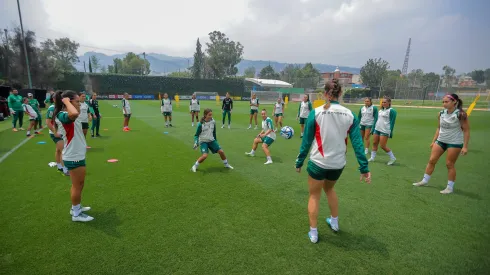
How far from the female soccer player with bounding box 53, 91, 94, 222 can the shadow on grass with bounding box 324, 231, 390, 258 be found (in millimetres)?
4117

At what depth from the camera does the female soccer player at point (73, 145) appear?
391cm

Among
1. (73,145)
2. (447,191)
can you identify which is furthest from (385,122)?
(73,145)

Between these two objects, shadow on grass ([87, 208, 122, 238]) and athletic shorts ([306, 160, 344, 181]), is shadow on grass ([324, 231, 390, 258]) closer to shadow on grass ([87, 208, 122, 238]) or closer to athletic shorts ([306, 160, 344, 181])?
athletic shorts ([306, 160, 344, 181])

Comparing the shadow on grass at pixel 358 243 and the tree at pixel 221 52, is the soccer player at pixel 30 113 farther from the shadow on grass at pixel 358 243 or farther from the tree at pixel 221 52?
the tree at pixel 221 52

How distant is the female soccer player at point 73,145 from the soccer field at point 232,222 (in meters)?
0.37

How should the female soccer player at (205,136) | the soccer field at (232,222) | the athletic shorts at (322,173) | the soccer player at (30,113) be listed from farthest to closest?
the soccer player at (30,113), the female soccer player at (205,136), the athletic shorts at (322,173), the soccer field at (232,222)

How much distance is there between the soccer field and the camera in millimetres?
3279

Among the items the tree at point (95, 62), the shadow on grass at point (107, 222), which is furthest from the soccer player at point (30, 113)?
the tree at point (95, 62)

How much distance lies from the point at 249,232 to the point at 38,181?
18.1ft

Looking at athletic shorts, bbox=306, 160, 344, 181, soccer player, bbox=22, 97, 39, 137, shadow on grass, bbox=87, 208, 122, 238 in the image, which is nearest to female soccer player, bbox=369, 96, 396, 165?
athletic shorts, bbox=306, 160, 344, 181

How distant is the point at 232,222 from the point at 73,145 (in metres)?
2.92

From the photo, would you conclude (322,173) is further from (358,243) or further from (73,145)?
(73,145)

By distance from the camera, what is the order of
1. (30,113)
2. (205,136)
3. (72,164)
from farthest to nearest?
(30,113), (205,136), (72,164)

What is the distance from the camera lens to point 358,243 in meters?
3.74
